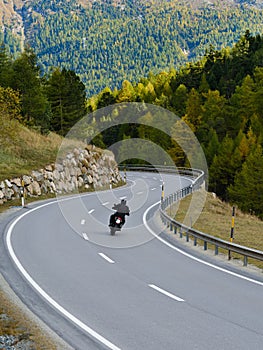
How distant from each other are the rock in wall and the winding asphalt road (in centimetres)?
854

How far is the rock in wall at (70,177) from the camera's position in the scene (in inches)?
1137

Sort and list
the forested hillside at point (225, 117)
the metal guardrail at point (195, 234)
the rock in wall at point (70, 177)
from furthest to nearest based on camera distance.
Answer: the forested hillside at point (225, 117), the rock in wall at point (70, 177), the metal guardrail at point (195, 234)

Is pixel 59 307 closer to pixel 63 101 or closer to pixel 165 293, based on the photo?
pixel 165 293

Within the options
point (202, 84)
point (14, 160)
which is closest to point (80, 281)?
point (14, 160)

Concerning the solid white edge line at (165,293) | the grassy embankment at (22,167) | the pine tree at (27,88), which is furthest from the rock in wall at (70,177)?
the solid white edge line at (165,293)

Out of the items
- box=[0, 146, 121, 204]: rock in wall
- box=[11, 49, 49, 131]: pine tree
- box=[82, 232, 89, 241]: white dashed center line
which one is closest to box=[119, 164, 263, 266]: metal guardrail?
box=[82, 232, 89, 241]: white dashed center line

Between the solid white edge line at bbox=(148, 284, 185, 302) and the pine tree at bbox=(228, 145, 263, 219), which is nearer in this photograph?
the solid white edge line at bbox=(148, 284, 185, 302)

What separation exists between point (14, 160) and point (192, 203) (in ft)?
43.3

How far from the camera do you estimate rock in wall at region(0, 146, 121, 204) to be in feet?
94.8

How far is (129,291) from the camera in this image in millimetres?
11250

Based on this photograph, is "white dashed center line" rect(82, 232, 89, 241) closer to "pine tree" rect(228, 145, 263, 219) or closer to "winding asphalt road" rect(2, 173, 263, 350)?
"winding asphalt road" rect(2, 173, 263, 350)

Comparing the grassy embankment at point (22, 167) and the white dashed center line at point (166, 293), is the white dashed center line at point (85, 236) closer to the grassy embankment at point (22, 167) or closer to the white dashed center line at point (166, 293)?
the white dashed center line at point (166, 293)

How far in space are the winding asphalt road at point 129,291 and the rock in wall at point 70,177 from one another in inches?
336

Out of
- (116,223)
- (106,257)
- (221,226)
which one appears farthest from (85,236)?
(221,226)
